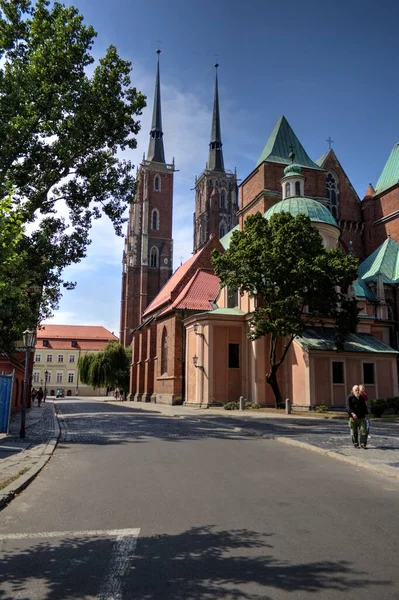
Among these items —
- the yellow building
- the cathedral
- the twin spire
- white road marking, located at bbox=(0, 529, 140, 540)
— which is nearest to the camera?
white road marking, located at bbox=(0, 529, 140, 540)

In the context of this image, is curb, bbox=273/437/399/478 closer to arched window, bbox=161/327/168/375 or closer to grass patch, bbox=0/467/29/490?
grass patch, bbox=0/467/29/490

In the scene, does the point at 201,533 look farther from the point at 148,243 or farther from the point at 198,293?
the point at 148,243

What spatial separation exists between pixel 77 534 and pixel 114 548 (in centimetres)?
69

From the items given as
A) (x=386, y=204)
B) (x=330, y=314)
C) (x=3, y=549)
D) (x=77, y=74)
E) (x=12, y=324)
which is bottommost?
(x=3, y=549)

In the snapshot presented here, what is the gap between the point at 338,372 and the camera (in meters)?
29.1

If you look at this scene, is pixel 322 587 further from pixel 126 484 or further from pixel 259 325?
pixel 259 325

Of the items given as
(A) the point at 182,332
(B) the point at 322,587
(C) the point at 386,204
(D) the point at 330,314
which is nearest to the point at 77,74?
(D) the point at 330,314

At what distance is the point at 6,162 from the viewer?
728 inches

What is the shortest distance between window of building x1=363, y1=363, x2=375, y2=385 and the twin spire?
63.9 metres

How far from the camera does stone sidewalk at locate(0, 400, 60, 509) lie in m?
7.36

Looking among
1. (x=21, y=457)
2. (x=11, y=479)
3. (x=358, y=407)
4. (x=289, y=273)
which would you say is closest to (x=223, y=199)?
(x=289, y=273)

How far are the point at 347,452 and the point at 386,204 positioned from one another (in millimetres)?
39271

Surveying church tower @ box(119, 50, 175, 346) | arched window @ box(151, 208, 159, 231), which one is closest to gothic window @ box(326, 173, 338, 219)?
church tower @ box(119, 50, 175, 346)

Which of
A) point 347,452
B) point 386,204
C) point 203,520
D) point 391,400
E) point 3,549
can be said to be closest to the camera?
point 3,549
